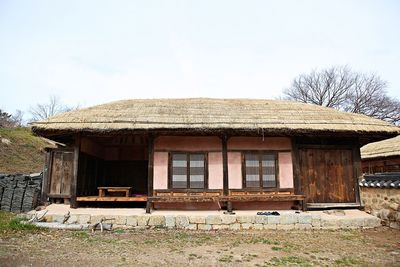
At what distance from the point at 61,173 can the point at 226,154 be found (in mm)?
5940


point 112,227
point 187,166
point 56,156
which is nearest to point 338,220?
A: point 187,166

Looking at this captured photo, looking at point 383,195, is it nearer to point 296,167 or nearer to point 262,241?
point 296,167

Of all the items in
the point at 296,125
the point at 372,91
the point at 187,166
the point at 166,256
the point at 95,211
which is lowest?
the point at 166,256

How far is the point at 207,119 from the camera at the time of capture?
373 inches

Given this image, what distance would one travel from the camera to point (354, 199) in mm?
10016

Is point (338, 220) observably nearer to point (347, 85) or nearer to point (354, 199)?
point (354, 199)

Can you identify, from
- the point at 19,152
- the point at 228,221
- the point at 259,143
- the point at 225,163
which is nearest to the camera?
the point at 228,221

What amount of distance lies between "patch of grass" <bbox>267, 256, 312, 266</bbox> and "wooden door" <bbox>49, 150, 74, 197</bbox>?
298 inches

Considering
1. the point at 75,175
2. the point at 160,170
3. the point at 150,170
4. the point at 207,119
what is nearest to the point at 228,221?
the point at 160,170

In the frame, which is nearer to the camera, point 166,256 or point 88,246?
point 166,256

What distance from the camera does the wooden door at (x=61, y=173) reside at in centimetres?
1016

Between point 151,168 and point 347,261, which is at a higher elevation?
point 151,168

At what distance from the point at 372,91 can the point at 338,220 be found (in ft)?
84.6

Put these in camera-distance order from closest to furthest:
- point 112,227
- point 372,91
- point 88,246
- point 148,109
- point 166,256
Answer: point 166,256 < point 88,246 < point 112,227 < point 148,109 < point 372,91
